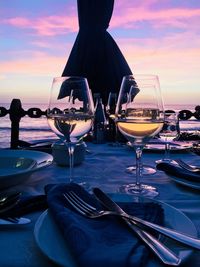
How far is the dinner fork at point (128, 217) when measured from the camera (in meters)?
0.43

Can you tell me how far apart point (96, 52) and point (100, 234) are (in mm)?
2640

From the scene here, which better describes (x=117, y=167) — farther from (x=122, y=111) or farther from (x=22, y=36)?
(x=22, y=36)

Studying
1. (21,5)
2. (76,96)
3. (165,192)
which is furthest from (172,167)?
(21,5)

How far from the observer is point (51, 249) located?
432 millimetres

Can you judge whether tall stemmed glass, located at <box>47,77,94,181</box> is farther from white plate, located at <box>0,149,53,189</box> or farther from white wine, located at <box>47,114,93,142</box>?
Result: white plate, located at <box>0,149,53,189</box>

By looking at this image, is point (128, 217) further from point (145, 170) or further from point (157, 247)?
point (145, 170)

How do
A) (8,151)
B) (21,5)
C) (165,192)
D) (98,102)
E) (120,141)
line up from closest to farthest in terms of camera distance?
(165,192) < (8,151) < (120,141) < (98,102) < (21,5)

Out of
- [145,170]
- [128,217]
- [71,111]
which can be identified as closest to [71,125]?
[71,111]

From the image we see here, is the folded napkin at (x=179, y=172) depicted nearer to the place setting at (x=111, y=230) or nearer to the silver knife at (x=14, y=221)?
the place setting at (x=111, y=230)

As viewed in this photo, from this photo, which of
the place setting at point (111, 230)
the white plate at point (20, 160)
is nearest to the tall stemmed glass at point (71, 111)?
the white plate at point (20, 160)

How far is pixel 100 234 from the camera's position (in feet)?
1.54

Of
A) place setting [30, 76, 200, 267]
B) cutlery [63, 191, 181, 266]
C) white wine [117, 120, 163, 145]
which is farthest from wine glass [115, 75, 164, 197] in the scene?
cutlery [63, 191, 181, 266]

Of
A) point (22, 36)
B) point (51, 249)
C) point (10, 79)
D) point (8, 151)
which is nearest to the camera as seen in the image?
point (51, 249)

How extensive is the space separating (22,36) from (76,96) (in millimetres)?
11790
